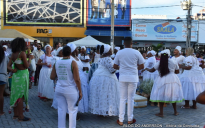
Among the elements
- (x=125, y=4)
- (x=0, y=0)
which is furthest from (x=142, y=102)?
(x=0, y=0)

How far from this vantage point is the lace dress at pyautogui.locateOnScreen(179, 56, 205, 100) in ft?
20.8

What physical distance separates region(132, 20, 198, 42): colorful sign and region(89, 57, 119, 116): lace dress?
20.7 meters

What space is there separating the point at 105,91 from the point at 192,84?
307 cm

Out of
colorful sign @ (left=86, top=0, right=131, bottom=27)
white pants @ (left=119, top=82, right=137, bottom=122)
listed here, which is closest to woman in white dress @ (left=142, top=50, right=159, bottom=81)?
white pants @ (left=119, top=82, right=137, bottom=122)

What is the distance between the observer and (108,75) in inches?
201

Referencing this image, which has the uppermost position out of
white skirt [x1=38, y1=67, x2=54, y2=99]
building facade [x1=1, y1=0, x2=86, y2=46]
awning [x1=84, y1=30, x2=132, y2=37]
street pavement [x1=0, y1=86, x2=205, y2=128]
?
building facade [x1=1, y1=0, x2=86, y2=46]

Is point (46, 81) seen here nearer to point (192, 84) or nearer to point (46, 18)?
point (192, 84)

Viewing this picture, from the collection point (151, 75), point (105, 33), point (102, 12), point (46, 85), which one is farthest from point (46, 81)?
point (102, 12)

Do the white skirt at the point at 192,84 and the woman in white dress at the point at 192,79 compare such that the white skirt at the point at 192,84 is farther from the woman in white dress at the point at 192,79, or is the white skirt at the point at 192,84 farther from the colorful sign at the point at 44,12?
the colorful sign at the point at 44,12

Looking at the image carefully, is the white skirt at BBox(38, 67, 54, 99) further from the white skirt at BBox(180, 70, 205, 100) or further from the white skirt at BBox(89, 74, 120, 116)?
the white skirt at BBox(180, 70, 205, 100)

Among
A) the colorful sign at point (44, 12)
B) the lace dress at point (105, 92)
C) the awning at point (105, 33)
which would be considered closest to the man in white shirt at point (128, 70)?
the lace dress at point (105, 92)

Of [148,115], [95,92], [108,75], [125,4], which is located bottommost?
[148,115]

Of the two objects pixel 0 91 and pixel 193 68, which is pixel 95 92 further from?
pixel 193 68

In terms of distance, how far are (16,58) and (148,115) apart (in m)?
3.80
